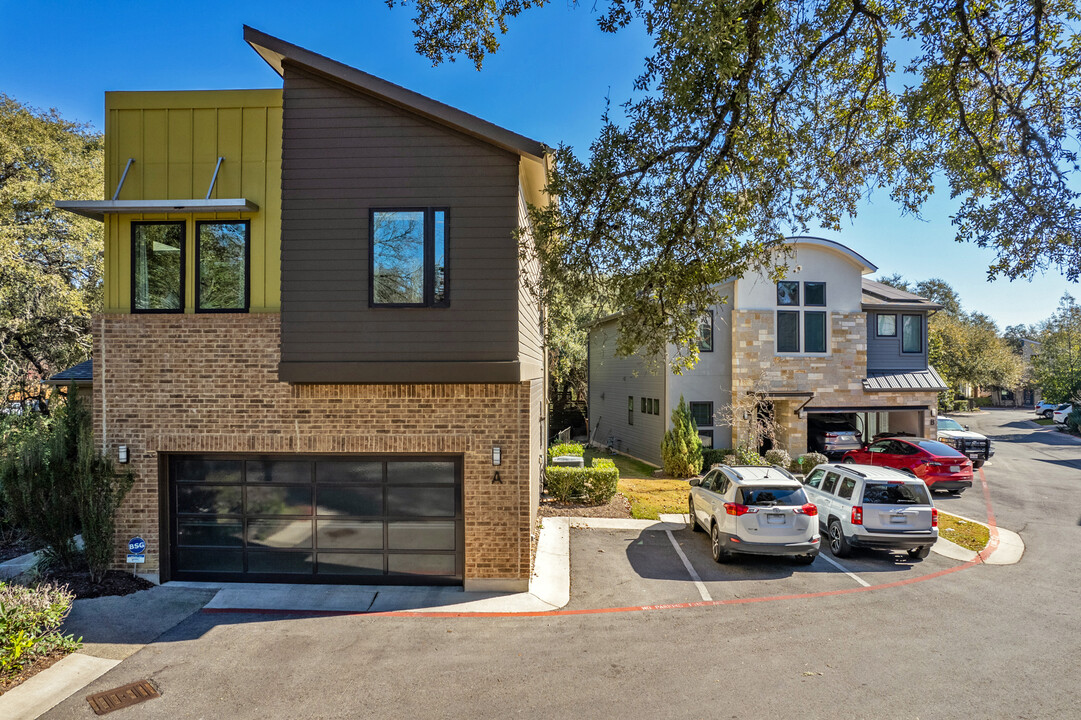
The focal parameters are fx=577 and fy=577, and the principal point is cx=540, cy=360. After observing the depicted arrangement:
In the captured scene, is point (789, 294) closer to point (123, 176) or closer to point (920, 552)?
point (920, 552)

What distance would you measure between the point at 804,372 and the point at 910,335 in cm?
514

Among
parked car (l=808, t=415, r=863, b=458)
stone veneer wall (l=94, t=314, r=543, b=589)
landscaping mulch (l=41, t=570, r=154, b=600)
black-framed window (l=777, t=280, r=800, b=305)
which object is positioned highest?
black-framed window (l=777, t=280, r=800, b=305)

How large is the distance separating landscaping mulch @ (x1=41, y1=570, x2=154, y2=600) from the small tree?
1507cm

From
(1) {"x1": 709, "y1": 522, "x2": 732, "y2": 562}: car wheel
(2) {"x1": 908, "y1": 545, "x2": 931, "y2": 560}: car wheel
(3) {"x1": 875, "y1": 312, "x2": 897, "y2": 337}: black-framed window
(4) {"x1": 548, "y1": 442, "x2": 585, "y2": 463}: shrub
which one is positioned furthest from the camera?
(3) {"x1": 875, "y1": 312, "x2": 897, "y2": 337}: black-framed window

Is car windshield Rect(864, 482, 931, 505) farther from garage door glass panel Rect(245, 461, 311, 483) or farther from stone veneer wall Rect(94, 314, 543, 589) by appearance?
garage door glass panel Rect(245, 461, 311, 483)

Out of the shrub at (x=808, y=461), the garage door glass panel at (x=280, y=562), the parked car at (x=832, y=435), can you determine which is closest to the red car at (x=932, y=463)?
the shrub at (x=808, y=461)

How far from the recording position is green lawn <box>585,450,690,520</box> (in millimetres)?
14758

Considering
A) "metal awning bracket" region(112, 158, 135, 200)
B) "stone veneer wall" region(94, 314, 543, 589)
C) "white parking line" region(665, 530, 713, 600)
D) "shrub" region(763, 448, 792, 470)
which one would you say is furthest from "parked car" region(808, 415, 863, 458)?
"metal awning bracket" region(112, 158, 135, 200)

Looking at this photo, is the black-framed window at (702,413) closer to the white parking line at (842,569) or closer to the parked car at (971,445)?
the parked car at (971,445)

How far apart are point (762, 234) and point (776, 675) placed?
6.17 m

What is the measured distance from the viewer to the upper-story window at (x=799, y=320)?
21469 millimetres

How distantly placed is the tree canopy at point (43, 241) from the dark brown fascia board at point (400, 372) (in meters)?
14.8

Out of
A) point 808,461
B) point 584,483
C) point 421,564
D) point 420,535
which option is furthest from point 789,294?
point 421,564

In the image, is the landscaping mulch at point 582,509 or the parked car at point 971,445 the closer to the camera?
the landscaping mulch at point 582,509
